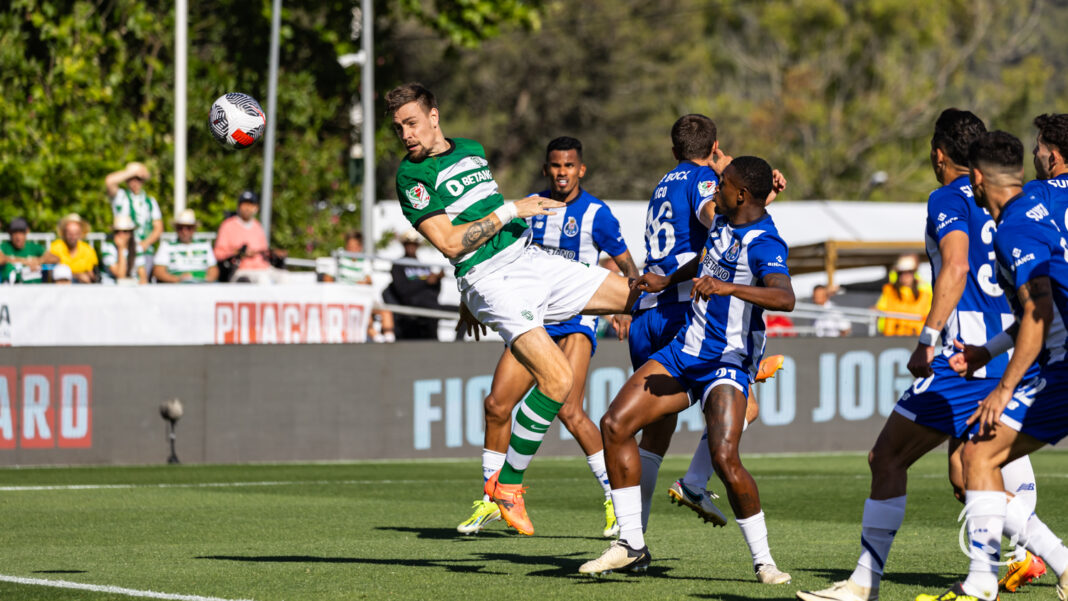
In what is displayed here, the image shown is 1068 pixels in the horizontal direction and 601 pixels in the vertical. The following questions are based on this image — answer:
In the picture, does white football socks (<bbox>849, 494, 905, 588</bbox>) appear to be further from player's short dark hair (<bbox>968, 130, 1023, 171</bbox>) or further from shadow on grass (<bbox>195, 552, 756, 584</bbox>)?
player's short dark hair (<bbox>968, 130, 1023, 171</bbox>)

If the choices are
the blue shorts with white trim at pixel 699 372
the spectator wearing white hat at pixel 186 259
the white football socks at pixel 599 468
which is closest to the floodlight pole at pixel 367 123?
the spectator wearing white hat at pixel 186 259

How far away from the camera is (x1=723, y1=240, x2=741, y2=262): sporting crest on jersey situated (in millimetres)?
7398

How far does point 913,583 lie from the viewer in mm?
7230

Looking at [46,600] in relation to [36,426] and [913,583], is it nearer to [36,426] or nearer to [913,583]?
[913,583]

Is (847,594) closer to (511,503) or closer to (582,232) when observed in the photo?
(511,503)

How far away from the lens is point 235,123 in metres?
9.86

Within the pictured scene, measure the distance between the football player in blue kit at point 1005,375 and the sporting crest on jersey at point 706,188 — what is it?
2.49m

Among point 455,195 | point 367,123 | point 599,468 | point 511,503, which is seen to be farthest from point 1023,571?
point 367,123

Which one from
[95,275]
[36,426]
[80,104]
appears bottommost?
[36,426]

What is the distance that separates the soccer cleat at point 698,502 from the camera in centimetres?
762

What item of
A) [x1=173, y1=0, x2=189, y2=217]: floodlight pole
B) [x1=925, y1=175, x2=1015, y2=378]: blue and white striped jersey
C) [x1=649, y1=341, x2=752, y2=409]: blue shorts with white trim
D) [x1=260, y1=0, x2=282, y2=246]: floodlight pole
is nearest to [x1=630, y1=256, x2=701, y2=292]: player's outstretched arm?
[x1=649, y1=341, x2=752, y2=409]: blue shorts with white trim

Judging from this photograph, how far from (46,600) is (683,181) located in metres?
4.08

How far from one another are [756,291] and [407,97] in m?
2.42

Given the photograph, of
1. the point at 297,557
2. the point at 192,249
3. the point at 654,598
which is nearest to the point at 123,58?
the point at 192,249
